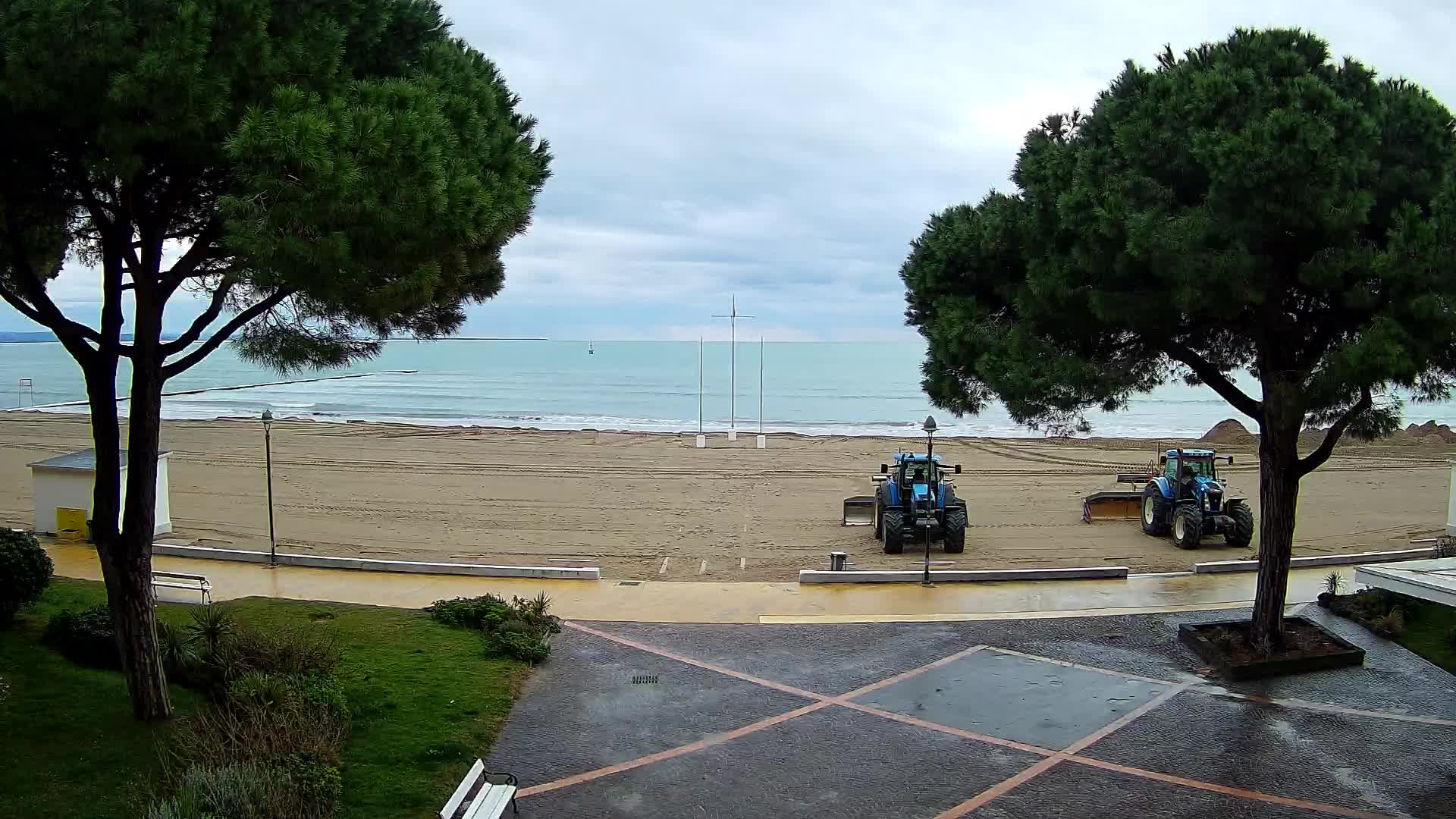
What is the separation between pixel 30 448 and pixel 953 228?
3754 centimetres

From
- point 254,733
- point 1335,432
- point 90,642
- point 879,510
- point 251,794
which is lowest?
point 251,794

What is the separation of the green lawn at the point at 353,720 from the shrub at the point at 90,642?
119 millimetres

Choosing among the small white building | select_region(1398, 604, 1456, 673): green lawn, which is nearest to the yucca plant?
the small white building

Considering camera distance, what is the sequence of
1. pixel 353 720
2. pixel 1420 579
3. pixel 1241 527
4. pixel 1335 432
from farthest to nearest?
pixel 1241 527 → pixel 1335 432 → pixel 1420 579 → pixel 353 720

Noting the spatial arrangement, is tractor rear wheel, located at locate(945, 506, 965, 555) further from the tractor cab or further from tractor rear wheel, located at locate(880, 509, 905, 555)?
the tractor cab

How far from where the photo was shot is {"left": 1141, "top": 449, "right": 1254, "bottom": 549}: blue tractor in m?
18.6

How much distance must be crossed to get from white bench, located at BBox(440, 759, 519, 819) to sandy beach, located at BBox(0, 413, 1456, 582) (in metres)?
9.38

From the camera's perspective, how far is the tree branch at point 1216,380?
9914 mm

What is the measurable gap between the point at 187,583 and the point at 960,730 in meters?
10.5

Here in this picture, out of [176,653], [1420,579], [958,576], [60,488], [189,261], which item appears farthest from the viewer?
[60,488]

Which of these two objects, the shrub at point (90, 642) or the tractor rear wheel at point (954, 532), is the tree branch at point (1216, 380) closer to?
the tractor rear wheel at point (954, 532)

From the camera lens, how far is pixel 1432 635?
1120cm

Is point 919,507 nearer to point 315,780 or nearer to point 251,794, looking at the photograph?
point 315,780

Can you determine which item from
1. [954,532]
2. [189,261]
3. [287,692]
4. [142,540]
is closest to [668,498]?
[954,532]
